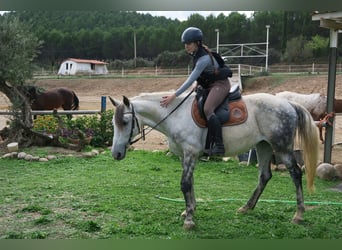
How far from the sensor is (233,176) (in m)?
5.96

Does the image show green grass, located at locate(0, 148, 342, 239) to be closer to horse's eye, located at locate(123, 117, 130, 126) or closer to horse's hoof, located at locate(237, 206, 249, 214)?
horse's hoof, located at locate(237, 206, 249, 214)

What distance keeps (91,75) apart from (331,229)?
30.1 metres

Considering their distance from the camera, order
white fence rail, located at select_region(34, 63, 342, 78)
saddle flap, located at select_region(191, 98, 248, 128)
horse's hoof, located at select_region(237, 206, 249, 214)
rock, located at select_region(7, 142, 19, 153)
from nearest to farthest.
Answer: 1. saddle flap, located at select_region(191, 98, 248, 128)
2. horse's hoof, located at select_region(237, 206, 249, 214)
3. rock, located at select_region(7, 142, 19, 153)
4. white fence rail, located at select_region(34, 63, 342, 78)

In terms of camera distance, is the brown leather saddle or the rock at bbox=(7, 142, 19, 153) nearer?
the brown leather saddle

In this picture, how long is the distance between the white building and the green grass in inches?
1032

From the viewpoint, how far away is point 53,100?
12586 millimetres

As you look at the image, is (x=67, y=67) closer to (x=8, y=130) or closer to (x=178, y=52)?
(x=178, y=52)

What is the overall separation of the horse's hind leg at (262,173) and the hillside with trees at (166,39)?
1583cm

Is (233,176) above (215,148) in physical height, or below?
below

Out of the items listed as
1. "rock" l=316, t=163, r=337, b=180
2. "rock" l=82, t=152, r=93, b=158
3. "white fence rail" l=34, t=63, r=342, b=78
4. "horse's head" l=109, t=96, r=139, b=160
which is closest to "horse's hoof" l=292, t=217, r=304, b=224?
"horse's head" l=109, t=96, r=139, b=160

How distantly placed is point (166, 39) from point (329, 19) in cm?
2394

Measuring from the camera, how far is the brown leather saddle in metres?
3.69

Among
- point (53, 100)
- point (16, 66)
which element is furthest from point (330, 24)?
Answer: point (53, 100)

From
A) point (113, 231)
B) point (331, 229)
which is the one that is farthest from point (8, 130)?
point (331, 229)
